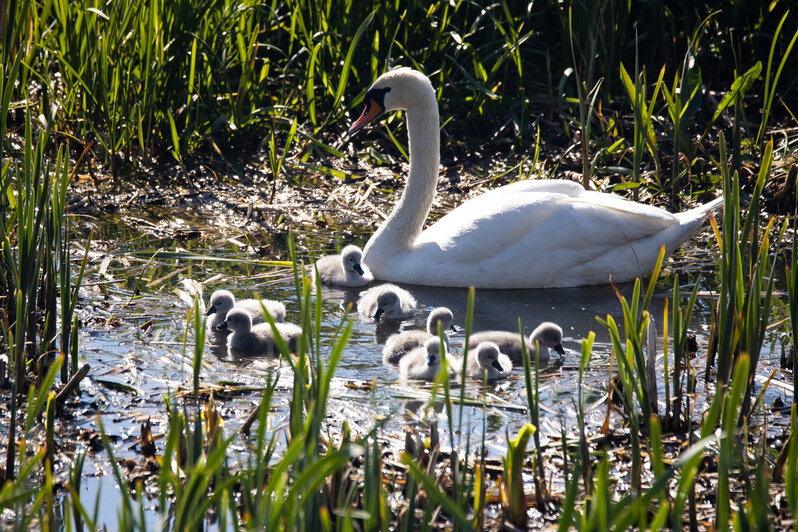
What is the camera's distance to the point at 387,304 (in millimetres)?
5250

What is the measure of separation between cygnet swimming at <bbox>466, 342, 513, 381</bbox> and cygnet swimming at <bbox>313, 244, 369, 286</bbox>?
57.5 inches

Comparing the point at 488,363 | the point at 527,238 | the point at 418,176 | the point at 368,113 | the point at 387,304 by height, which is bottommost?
the point at 488,363

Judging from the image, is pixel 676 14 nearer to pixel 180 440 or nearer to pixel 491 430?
pixel 491 430

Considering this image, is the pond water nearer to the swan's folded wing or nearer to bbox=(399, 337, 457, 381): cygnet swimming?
bbox=(399, 337, 457, 381): cygnet swimming

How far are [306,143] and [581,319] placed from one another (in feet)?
10.3

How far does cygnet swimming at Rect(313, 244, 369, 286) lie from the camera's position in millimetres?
5848

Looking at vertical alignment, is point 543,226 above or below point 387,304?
above

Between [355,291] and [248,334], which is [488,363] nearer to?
[248,334]

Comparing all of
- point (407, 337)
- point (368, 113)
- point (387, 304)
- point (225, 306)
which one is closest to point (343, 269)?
point (387, 304)

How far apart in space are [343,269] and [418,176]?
0.79 metres

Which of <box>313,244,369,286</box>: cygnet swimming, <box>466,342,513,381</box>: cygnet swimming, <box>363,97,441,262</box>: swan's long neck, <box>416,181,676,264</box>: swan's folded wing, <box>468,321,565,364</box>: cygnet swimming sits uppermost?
<box>363,97,441,262</box>: swan's long neck

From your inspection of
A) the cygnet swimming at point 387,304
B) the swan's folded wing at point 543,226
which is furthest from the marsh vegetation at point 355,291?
the swan's folded wing at point 543,226

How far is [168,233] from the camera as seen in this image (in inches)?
258

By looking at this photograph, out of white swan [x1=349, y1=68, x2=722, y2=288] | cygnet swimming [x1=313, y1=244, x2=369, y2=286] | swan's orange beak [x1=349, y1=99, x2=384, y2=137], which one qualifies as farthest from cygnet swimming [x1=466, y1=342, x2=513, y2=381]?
swan's orange beak [x1=349, y1=99, x2=384, y2=137]
